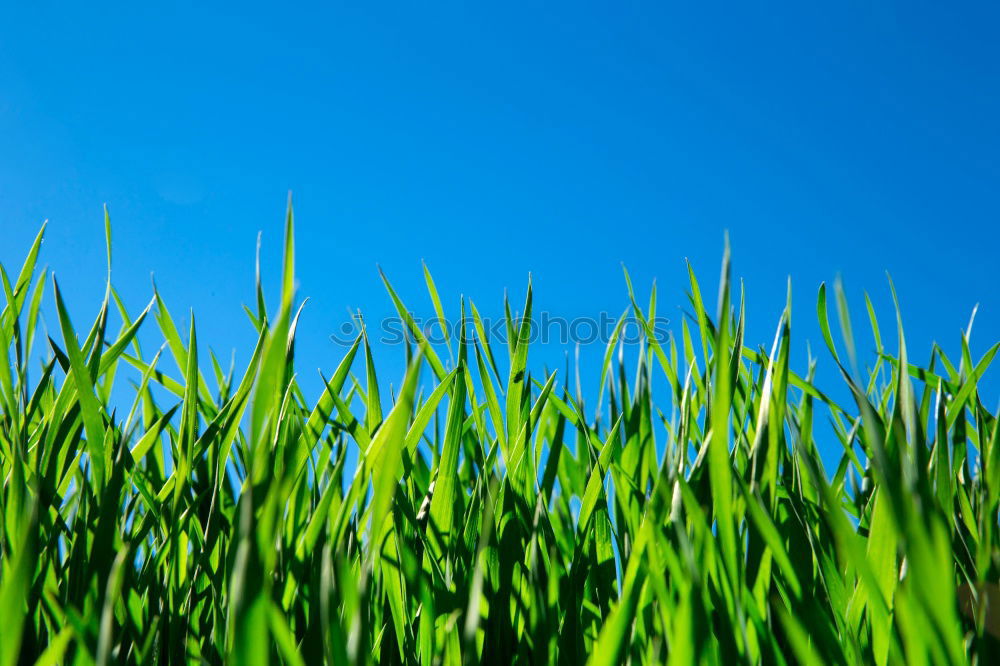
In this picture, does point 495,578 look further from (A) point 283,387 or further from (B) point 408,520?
(A) point 283,387

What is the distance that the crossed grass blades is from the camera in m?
0.27

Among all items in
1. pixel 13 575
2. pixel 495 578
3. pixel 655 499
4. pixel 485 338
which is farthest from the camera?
pixel 485 338

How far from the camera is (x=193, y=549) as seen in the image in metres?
0.51

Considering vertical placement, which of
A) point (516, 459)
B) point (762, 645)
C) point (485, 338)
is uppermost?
point (485, 338)

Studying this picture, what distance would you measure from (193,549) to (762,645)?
363 millimetres

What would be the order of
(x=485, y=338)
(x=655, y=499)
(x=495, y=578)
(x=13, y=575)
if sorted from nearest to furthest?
(x=13, y=575) → (x=655, y=499) → (x=495, y=578) → (x=485, y=338)

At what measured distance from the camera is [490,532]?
50 centimetres

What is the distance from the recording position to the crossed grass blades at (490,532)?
271 mm

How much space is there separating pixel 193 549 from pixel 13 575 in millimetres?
239

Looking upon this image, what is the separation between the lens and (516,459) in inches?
21.3

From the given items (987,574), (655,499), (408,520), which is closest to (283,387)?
(408,520)

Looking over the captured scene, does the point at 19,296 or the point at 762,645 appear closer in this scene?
the point at 762,645

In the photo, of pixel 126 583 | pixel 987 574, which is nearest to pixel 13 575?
pixel 126 583

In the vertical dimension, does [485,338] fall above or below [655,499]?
above
